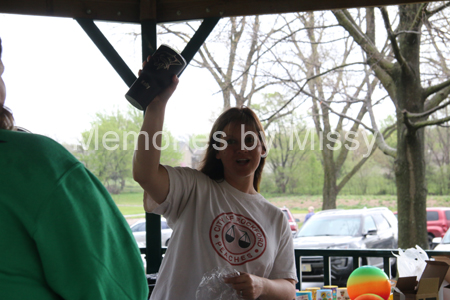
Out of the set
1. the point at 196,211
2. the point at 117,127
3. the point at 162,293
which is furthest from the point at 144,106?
the point at 117,127

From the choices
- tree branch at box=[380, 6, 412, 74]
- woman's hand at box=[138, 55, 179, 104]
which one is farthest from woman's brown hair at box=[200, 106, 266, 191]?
tree branch at box=[380, 6, 412, 74]

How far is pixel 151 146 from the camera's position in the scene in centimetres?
138

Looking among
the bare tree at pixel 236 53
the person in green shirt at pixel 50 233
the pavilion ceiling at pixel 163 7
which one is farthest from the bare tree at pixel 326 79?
the person in green shirt at pixel 50 233

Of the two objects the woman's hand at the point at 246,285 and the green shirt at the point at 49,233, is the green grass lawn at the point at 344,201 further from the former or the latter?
the green shirt at the point at 49,233

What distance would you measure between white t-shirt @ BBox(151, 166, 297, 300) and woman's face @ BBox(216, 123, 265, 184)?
0.08m

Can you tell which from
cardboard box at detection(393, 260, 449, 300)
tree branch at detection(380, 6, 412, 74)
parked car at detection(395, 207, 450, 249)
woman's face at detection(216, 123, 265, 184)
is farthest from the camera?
parked car at detection(395, 207, 450, 249)

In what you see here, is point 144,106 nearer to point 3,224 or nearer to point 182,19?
point 3,224

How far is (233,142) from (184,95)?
31.9 ft

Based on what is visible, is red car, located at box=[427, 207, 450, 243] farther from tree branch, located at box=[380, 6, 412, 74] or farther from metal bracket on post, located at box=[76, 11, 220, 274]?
metal bracket on post, located at box=[76, 11, 220, 274]

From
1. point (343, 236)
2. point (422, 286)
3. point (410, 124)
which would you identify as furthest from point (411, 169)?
point (422, 286)

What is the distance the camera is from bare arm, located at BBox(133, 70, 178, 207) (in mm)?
1355

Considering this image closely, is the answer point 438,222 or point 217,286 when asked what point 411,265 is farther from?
point 438,222

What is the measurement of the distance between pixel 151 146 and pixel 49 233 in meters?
0.78

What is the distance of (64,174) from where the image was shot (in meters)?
0.63
